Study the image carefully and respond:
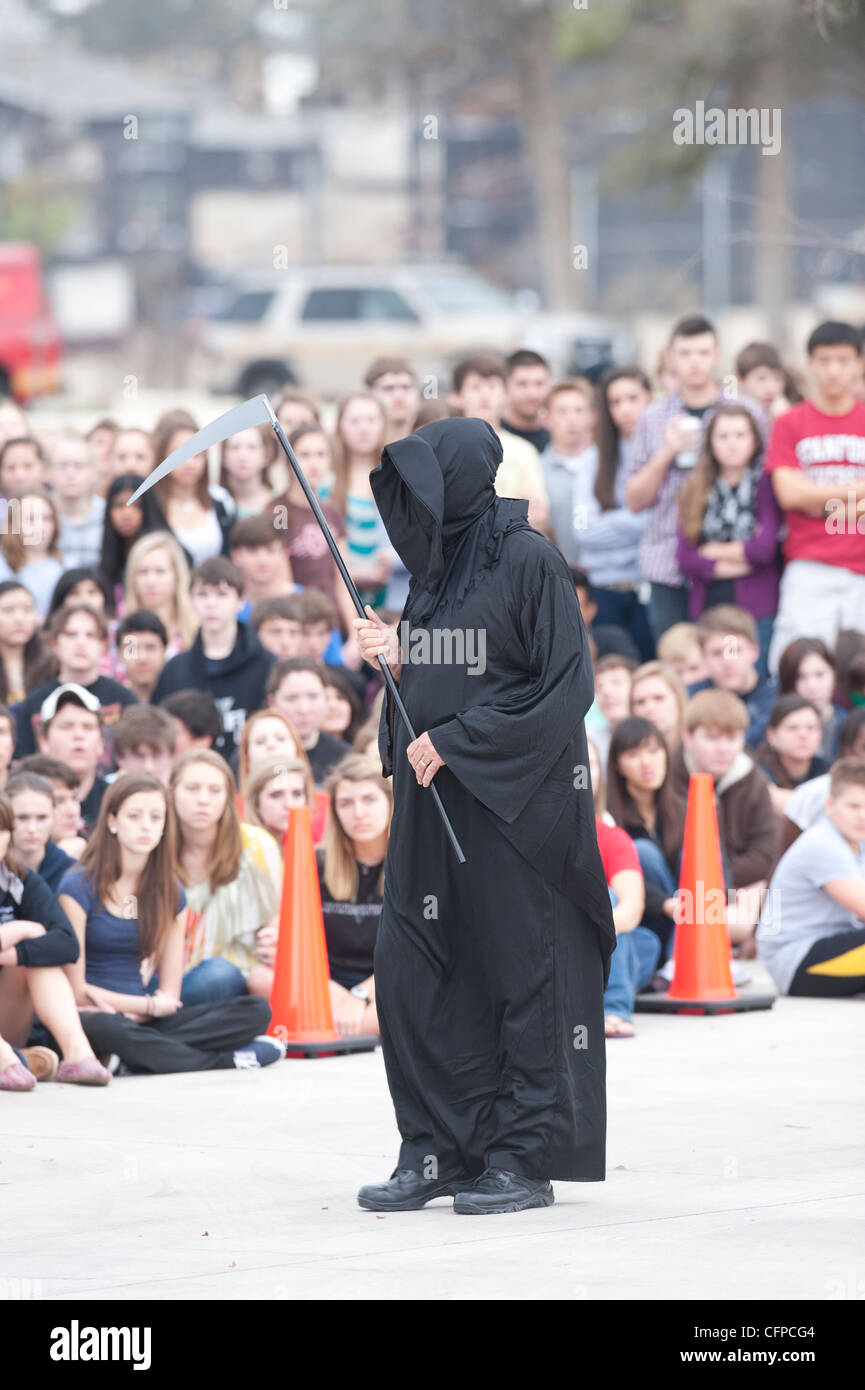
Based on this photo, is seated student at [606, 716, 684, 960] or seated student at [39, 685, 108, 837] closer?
seated student at [39, 685, 108, 837]

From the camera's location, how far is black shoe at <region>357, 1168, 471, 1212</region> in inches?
244

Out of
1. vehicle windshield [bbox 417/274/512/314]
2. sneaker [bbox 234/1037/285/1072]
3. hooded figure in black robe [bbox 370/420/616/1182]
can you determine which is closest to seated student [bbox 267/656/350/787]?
sneaker [bbox 234/1037/285/1072]

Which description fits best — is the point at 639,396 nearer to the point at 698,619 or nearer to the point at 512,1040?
Answer: the point at 698,619

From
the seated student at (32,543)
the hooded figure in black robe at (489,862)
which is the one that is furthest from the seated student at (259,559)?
the hooded figure in black robe at (489,862)

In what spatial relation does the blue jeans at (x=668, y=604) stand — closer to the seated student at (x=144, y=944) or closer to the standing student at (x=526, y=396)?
the standing student at (x=526, y=396)

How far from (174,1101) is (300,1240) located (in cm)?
210

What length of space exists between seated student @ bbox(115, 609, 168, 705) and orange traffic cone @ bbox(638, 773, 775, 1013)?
2.64m

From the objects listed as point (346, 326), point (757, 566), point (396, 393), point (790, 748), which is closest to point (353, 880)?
point (790, 748)

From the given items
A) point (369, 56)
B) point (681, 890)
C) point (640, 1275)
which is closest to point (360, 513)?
point (681, 890)

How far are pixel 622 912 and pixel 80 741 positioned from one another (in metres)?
2.26

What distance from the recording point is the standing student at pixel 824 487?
11.6 metres

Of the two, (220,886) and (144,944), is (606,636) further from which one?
(144,944)

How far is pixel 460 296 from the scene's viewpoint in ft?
114

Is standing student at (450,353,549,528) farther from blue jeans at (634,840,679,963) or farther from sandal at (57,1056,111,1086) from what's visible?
sandal at (57,1056,111,1086)
